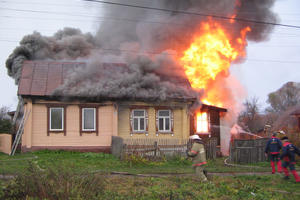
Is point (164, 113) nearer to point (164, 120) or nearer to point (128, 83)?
point (164, 120)

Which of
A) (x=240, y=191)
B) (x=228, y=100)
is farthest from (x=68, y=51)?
(x=240, y=191)

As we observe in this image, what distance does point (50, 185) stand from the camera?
8039mm

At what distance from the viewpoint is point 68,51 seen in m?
30.0

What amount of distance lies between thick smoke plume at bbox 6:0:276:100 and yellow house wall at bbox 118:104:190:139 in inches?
50.3

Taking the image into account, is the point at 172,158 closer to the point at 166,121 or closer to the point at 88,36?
the point at 166,121

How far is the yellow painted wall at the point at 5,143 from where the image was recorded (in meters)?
21.4

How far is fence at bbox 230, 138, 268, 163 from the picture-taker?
18844 mm

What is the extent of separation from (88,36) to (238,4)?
1397 centimetres

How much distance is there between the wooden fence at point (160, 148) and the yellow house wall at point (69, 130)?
11.2ft

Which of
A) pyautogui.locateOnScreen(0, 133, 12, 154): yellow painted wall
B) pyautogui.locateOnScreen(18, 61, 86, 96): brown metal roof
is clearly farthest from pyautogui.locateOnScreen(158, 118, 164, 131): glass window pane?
pyautogui.locateOnScreen(0, 133, 12, 154): yellow painted wall

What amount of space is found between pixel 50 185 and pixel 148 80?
16190mm

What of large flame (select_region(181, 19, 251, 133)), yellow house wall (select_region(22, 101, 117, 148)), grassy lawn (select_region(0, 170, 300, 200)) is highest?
large flame (select_region(181, 19, 251, 133))

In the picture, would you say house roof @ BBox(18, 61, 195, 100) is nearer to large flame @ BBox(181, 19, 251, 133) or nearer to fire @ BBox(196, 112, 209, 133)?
large flame @ BBox(181, 19, 251, 133)

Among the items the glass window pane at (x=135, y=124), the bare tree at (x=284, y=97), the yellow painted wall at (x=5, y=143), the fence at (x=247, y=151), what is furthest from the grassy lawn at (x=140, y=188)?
the bare tree at (x=284, y=97)
